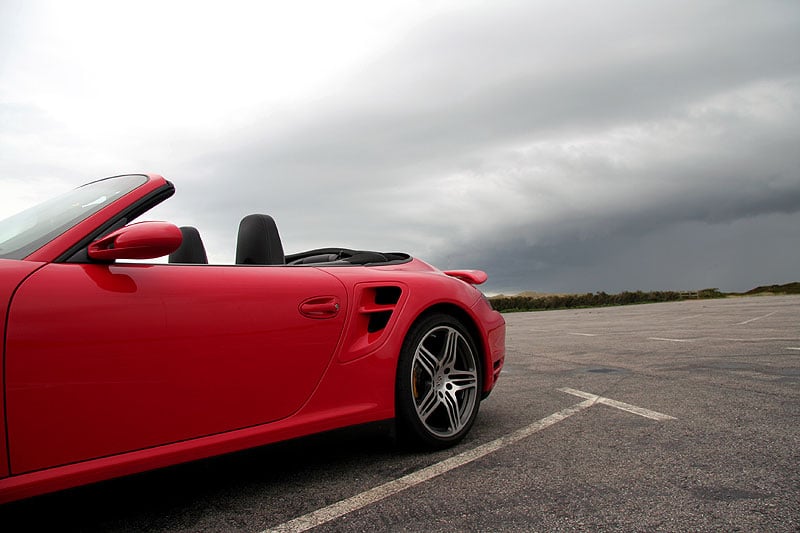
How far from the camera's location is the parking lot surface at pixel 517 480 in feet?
6.46

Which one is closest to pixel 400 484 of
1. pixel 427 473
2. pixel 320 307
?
pixel 427 473

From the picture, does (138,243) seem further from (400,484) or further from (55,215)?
(400,484)

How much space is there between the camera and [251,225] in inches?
117

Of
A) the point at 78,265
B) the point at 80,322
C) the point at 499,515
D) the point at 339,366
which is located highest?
the point at 78,265

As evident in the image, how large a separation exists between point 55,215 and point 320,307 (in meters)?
1.15

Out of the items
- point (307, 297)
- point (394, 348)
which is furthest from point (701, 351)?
point (307, 297)

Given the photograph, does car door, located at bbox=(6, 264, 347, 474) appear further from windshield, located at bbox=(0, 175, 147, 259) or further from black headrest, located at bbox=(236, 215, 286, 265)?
black headrest, located at bbox=(236, 215, 286, 265)

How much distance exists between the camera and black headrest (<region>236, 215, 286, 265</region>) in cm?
291

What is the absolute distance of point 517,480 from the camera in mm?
2367

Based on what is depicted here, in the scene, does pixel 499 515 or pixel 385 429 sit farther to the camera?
pixel 385 429

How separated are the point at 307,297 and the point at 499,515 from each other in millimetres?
1172

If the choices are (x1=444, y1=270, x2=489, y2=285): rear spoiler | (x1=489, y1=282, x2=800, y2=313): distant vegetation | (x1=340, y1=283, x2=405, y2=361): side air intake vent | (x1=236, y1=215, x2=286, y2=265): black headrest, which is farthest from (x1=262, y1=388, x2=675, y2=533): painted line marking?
(x1=489, y1=282, x2=800, y2=313): distant vegetation

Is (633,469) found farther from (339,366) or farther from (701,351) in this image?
(701,351)

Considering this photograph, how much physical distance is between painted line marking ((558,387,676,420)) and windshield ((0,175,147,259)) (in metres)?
3.11
